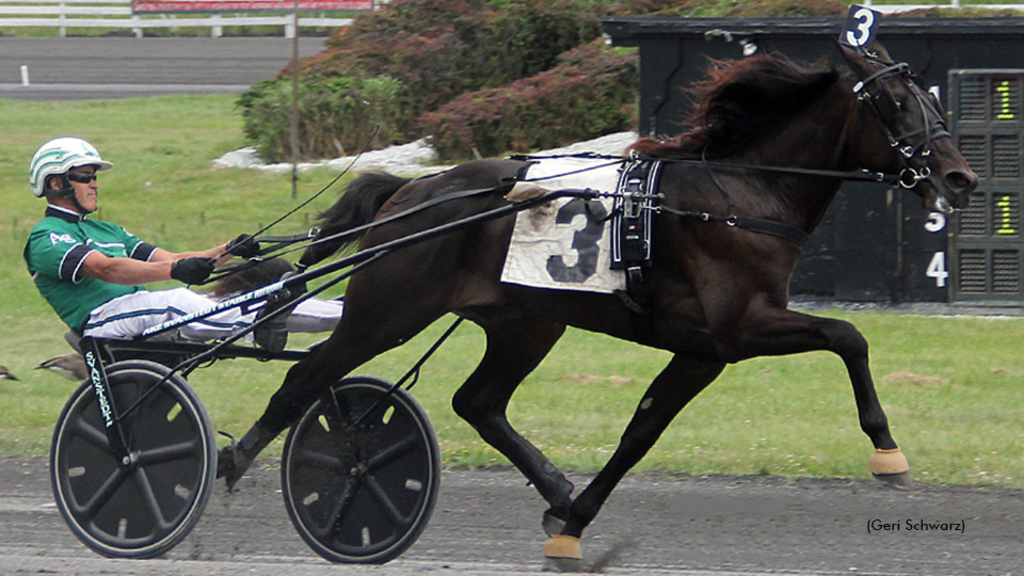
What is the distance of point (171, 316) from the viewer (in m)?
5.09

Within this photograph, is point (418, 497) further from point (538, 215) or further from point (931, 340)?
point (931, 340)

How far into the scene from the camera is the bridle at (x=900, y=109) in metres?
4.41

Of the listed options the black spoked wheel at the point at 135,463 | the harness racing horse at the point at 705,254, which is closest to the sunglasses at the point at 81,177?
the black spoked wheel at the point at 135,463

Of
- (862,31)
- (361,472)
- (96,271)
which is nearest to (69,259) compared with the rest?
(96,271)

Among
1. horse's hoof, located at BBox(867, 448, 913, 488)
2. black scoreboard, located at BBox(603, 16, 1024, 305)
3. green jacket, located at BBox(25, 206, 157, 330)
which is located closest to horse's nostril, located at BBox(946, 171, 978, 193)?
horse's hoof, located at BBox(867, 448, 913, 488)

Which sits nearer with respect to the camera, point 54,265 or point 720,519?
point 54,265

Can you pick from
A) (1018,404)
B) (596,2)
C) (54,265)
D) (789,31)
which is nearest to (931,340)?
(1018,404)

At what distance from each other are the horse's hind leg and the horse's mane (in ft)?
2.73

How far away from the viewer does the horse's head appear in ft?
14.3

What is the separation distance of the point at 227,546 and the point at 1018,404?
14.6 feet

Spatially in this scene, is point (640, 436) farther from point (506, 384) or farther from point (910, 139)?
point (910, 139)

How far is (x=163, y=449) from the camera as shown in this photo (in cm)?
482

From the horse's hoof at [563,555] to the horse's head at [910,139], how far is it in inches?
66.0

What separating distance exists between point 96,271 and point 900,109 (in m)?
2.90
